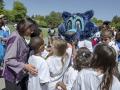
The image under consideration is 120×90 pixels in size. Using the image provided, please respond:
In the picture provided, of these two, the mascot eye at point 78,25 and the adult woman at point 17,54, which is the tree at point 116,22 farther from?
the adult woman at point 17,54

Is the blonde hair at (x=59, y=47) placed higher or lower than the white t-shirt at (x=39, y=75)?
higher

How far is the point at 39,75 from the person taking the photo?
15.1 feet

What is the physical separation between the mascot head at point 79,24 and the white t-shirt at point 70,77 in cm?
228

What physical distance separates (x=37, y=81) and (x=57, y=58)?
0.44 metres

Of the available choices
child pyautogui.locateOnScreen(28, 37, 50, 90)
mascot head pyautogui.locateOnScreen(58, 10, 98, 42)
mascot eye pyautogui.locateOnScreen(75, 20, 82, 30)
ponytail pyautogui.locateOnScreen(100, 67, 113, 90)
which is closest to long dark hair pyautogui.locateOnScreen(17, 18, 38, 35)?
child pyautogui.locateOnScreen(28, 37, 50, 90)

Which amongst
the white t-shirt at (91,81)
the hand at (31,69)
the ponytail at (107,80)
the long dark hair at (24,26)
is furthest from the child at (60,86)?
the ponytail at (107,80)

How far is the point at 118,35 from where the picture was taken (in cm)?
860

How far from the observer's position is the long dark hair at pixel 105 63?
11.2 ft

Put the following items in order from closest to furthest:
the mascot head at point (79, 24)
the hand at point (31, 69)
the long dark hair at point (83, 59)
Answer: the long dark hair at point (83, 59) → the hand at point (31, 69) → the mascot head at point (79, 24)

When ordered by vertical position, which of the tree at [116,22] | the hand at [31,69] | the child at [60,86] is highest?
the hand at [31,69]

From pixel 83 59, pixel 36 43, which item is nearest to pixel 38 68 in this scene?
pixel 36 43

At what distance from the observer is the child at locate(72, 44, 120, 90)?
11.3 feet

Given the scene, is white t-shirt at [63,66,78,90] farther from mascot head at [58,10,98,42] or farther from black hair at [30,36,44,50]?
mascot head at [58,10,98,42]

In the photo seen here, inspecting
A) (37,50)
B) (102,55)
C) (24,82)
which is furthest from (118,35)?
(102,55)
